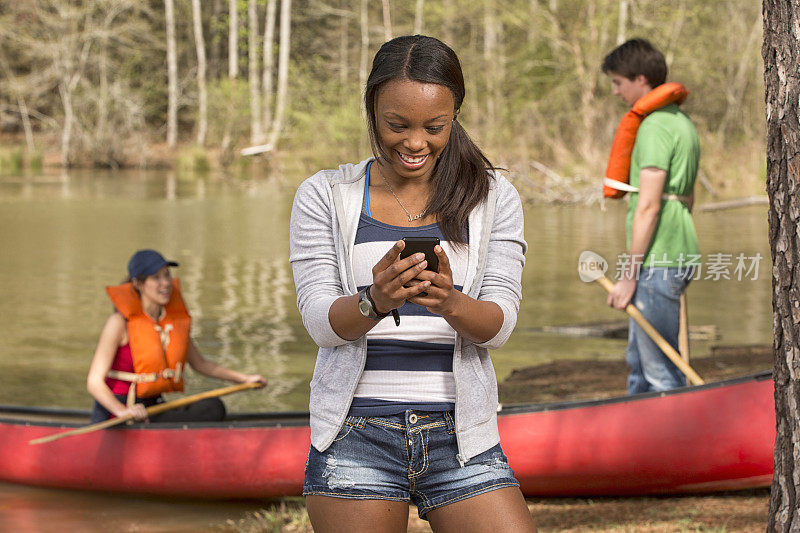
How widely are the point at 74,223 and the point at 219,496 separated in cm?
1282

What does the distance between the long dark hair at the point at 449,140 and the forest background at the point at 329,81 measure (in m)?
13.2

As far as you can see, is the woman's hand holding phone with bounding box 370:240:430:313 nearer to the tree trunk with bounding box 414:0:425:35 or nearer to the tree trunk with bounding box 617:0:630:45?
the tree trunk with bounding box 617:0:630:45

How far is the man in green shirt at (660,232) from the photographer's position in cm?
409

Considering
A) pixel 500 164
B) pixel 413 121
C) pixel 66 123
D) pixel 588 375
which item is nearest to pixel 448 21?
pixel 66 123

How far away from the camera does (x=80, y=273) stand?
12.0 m

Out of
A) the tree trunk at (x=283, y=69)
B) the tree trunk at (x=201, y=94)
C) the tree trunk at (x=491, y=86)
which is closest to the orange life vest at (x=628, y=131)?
the tree trunk at (x=491, y=86)

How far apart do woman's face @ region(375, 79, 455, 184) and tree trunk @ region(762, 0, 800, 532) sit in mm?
833

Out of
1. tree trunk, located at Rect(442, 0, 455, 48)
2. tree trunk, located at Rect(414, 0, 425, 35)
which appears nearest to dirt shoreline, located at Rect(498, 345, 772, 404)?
tree trunk, located at Rect(442, 0, 455, 48)

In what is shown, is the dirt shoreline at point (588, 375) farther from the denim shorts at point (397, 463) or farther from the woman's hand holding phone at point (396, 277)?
the woman's hand holding phone at point (396, 277)

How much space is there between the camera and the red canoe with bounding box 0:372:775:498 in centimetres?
410

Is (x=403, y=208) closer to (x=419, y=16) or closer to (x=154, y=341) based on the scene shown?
(x=154, y=341)

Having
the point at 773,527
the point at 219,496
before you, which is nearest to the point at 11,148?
the point at 219,496

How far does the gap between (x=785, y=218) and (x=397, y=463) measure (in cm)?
104

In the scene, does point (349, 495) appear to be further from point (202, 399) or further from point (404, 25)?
point (404, 25)
